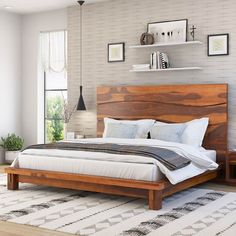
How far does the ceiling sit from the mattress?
3011mm

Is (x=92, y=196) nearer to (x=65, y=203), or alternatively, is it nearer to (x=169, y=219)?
(x=65, y=203)

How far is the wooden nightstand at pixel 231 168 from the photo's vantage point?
6.45 metres

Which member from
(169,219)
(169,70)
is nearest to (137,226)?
(169,219)

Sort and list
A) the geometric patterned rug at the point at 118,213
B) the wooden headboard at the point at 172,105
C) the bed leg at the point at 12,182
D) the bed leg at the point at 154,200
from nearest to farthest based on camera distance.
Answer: the geometric patterned rug at the point at 118,213 < the bed leg at the point at 154,200 < the bed leg at the point at 12,182 < the wooden headboard at the point at 172,105

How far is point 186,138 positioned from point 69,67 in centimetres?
272

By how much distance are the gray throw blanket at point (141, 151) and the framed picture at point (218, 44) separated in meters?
2.08

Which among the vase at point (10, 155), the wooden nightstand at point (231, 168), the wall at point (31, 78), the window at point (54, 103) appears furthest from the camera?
the wall at point (31, 78)

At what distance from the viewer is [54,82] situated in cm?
880

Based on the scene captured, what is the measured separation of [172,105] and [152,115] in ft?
1.19

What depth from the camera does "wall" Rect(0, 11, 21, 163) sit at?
858cm

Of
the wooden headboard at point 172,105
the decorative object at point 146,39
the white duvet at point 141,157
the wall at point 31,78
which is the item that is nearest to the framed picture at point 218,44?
the wooden headboard at point 172,105

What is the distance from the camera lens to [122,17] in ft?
25.4

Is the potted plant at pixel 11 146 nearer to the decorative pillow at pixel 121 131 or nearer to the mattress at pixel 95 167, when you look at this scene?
the decorative pillow at pixel 121 131

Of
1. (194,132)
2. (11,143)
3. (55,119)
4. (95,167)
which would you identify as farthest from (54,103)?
(95,167)
